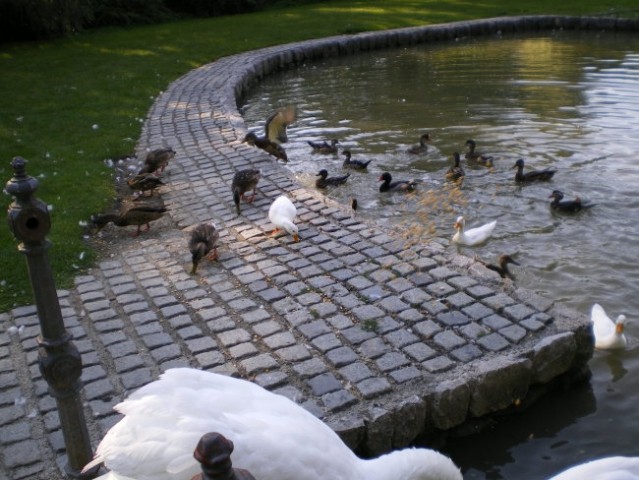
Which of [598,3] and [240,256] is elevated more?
[598,3]

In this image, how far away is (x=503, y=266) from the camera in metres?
7.59

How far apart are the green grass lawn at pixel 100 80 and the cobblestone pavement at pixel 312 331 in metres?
0.99

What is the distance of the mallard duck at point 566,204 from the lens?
9156 millimetres

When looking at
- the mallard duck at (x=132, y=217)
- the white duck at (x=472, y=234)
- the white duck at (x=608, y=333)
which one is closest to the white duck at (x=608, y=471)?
the white duck at (x=608, y=333)

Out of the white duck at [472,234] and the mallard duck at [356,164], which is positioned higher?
the mallard duck at [356,164]

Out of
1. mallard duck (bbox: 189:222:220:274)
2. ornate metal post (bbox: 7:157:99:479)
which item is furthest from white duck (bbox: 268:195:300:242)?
ornate metal post (bbox: 7:157:99:479)

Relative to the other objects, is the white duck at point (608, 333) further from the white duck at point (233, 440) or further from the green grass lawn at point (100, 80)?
the green grass lawn at point (100, 80)

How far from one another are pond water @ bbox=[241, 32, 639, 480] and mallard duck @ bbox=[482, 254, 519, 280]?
158 millimetres

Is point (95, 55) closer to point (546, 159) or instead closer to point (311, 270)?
point (546, 159)

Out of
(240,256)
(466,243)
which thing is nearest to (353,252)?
(240,256)

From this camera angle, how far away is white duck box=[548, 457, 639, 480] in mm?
3666

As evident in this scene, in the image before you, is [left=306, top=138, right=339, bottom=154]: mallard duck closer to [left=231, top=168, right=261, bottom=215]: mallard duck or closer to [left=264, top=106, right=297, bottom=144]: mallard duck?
[left=264, top=106, right=297, bottom=144]: mallard duck

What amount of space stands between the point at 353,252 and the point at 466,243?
1945mm

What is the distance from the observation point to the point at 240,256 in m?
7.54
